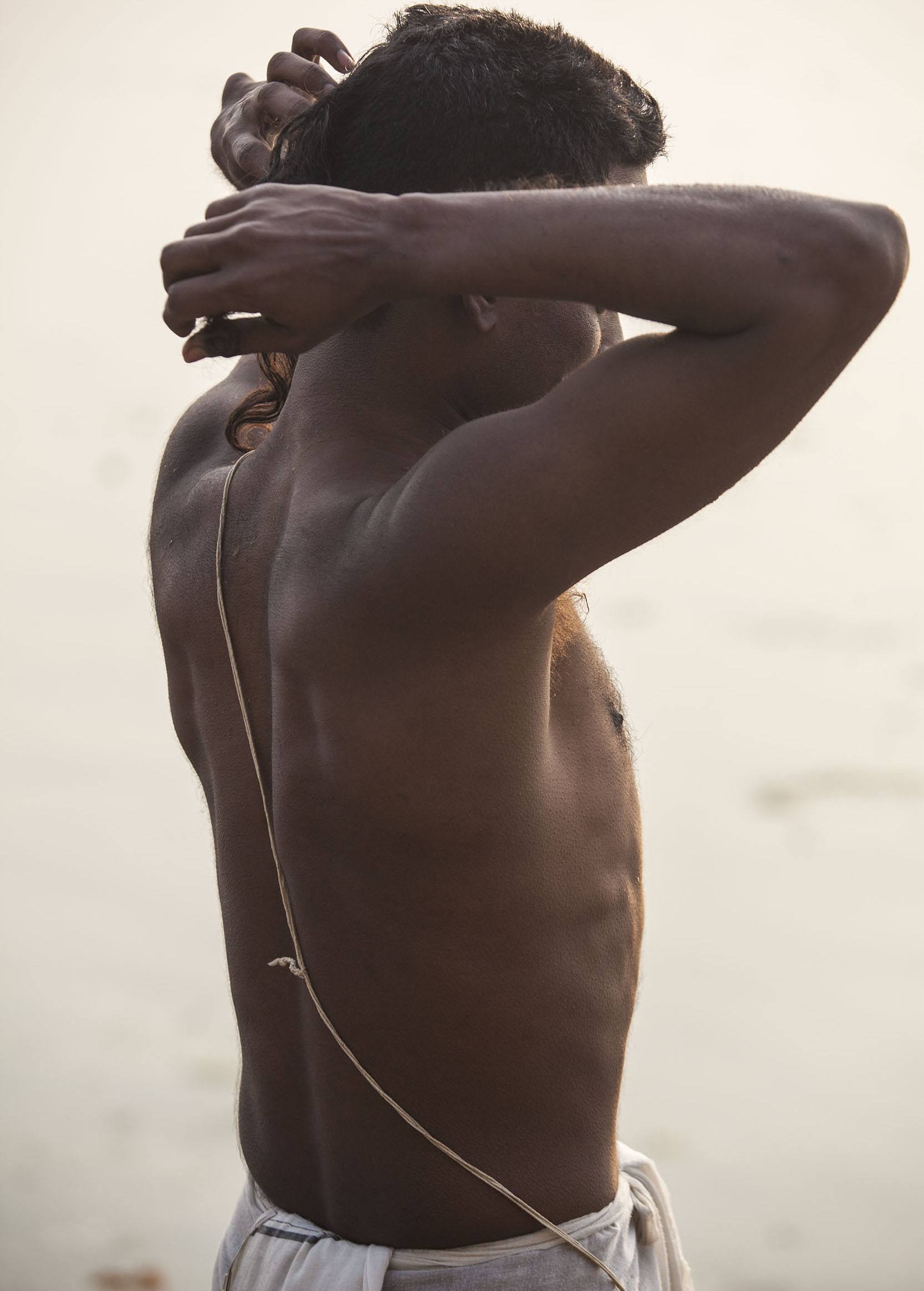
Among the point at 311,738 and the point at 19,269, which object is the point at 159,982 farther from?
the point at 311,738

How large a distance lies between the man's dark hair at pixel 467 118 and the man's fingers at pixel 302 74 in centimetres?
13

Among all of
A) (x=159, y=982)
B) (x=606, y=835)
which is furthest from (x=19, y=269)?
(x=606, y=835)

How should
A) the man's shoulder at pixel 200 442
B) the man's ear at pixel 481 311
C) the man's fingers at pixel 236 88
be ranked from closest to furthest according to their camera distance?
the man's ear at pixel 481 311 < the man's shoulder at pixel 200 442 < the man's fingers at pixel 236 88

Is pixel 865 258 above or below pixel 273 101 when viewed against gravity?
below

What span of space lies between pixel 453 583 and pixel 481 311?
0.21 metres

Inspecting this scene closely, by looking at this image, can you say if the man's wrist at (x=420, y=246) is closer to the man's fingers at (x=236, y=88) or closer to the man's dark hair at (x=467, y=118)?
the man's dark hair at (x=467, y=118)

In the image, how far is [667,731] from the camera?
223 centimetres

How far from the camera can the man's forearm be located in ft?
2.15

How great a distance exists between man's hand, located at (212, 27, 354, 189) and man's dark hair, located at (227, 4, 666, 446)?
14 centimetres

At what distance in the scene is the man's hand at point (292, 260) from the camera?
0.65 metres

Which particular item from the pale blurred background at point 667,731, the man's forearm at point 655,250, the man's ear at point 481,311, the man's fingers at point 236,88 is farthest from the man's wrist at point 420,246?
the pale blurred background at point 667,731

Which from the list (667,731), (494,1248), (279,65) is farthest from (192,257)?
(667,731)

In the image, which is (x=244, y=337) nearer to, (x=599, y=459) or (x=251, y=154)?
(x=599, y=459)

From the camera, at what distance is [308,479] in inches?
31.8
